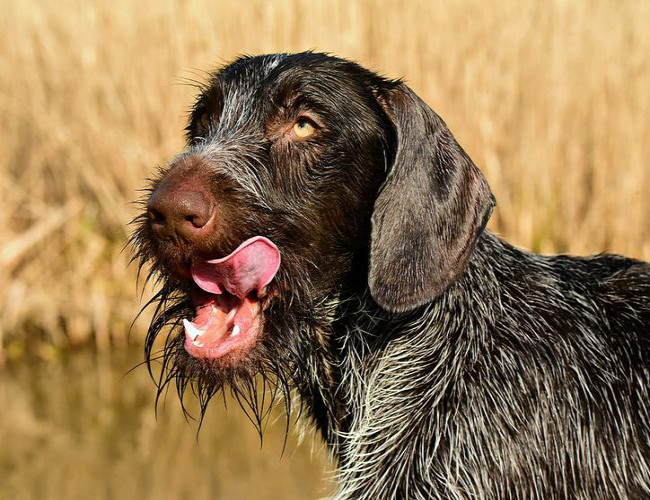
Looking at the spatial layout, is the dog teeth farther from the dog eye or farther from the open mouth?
the dog eye

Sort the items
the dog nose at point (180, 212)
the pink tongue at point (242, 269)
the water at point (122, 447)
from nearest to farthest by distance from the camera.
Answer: the dog nose at point (180, 212) → the pink tongue at point (242, 269) → the water at point (122, 447)

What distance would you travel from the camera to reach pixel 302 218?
2.92m

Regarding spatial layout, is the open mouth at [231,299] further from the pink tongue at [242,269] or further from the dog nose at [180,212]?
the dog nose at [180,212]

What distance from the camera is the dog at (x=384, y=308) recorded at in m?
2.86

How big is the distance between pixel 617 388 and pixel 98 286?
4644mm

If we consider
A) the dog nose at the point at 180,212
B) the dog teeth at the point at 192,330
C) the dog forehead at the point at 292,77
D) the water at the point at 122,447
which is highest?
the dog forehead at the point at 292,77

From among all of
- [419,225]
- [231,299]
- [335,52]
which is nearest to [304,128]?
[419,225]

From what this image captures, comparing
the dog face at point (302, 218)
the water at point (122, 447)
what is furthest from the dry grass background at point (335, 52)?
the dog face at point (302, 218)

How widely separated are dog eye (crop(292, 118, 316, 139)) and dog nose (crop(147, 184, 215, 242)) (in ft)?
1.43

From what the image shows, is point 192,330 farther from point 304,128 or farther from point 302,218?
point 304,128

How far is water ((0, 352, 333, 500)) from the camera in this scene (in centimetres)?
512

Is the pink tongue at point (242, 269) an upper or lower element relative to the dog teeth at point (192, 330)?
upper

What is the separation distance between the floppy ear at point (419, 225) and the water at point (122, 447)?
6.93 feet

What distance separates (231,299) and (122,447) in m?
3.01
